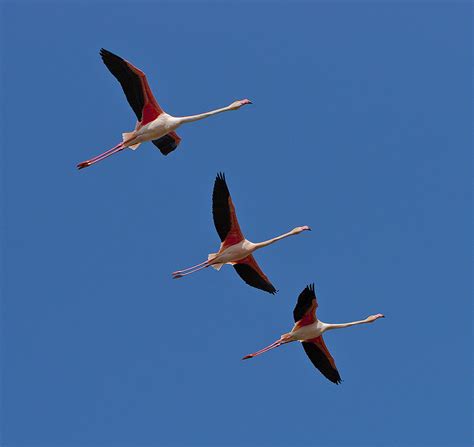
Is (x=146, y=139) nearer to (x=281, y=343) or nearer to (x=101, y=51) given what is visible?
(x=101, y=51)

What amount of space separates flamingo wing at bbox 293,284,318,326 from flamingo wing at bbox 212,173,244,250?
10.3 ft

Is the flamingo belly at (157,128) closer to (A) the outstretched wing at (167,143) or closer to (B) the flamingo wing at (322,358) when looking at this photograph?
(A) the outstretched wing at (167,143)

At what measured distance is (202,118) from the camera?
5516 cm

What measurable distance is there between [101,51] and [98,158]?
12.5ft

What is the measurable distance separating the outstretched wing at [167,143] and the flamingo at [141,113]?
4.38 ft

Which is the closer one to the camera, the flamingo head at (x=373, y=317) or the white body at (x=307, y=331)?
the white body at (x=307, y=331)

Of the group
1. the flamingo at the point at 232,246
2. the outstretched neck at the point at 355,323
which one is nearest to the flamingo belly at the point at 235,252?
the flamingo at the point at 232,246

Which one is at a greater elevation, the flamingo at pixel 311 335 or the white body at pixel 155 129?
the white body at pixel 155 129

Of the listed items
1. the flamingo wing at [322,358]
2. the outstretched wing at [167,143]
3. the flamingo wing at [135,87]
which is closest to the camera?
the flamingo wing at [135,87]

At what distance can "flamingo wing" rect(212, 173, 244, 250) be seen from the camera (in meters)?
54.1

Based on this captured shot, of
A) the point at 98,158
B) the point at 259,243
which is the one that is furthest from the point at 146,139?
the point at 259,243

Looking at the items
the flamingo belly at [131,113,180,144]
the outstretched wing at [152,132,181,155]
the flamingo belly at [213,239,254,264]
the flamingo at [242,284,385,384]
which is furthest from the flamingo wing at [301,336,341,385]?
the flamingo belly at [131,113,180,144]

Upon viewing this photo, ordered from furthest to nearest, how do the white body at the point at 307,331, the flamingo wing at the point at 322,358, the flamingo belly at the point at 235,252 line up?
1. the flamingo wing at the point at 322,358
2. the flamingo belly at the point at 235,252
3. the white body at the point at 307,331

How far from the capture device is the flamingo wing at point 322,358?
184 ft
